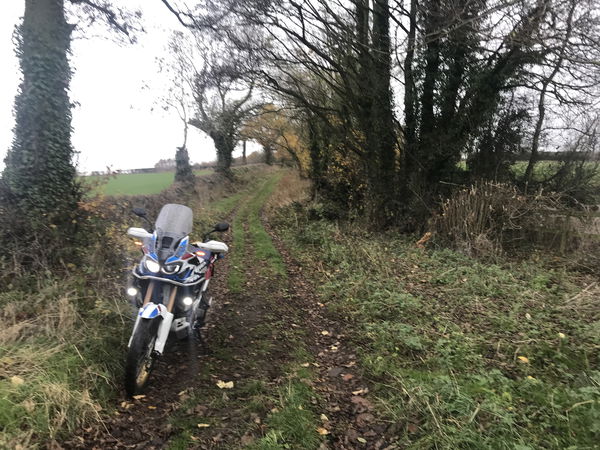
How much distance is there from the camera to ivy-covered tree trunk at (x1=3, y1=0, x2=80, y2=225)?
284 inches

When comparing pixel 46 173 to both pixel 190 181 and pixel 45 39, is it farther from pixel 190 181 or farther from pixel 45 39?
pixel 190 181

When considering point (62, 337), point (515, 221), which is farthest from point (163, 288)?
point (515, 221)

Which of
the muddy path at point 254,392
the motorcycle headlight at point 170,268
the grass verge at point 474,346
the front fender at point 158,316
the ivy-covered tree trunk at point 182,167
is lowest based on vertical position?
A: the muddy path at point 254,392

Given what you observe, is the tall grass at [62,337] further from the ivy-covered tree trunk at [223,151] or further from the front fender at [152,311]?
the ivy-covered tree trunk at [223,151]

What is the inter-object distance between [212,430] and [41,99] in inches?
271

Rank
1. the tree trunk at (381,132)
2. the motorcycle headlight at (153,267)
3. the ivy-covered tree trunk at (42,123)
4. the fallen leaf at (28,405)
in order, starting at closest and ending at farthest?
the fallen leaf at (28,405) → the motorcycle headlight at (153,267) → the ivy-covered tree trunk at (42,123) → the tree trunk at (381,132)

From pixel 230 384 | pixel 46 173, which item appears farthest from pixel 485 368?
pixel 46 173

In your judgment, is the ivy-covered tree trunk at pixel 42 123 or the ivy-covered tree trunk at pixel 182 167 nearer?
the ivy-covered tree trunk at pixel 42 123

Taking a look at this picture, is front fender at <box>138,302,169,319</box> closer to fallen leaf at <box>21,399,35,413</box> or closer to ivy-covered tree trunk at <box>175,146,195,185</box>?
fallen leaf at <box>21,399,35,413</box>

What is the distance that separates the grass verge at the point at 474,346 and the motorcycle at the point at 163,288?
224 centimetres

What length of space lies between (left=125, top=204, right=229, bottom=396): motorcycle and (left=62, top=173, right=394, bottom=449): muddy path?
432mm

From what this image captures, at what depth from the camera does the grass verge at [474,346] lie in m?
3.43

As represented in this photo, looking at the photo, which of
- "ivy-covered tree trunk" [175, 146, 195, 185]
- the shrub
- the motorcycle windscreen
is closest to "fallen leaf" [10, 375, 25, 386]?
the motorcycle windscreen

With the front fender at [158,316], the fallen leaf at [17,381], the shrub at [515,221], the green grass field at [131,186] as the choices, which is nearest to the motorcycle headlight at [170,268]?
the front fender at [158,316]
